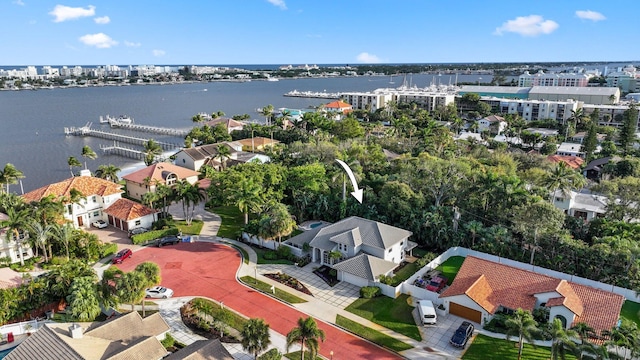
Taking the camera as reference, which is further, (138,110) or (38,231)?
(138,110)

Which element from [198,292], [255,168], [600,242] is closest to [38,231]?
[198,292]

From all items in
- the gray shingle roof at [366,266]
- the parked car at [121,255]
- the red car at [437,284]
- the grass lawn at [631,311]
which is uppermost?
the gray shingle roof at [366,266]

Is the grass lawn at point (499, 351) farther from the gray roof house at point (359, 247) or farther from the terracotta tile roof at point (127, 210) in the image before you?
the terracotta tile roof at point (127, 210)

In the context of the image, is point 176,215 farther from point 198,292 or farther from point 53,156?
point 53,156

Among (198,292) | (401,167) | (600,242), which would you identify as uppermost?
(401,167)

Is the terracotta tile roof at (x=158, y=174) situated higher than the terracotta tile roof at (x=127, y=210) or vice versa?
the terracotta tile roof at (x=158, y=174)

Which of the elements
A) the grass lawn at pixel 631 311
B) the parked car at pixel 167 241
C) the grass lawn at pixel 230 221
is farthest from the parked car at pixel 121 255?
the grass lawn at pixel 631 311
